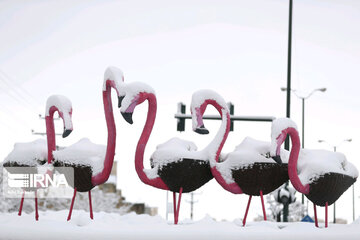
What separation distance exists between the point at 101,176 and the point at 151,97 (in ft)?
6.00

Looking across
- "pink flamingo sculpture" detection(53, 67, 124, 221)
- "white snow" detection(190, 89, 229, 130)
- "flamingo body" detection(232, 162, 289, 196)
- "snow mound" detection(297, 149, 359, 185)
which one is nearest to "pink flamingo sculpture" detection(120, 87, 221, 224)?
"white snow" detection(190, 89, 229, 130)

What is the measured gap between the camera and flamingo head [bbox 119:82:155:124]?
1053 cm

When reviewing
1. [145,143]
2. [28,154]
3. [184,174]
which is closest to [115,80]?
[145,143]

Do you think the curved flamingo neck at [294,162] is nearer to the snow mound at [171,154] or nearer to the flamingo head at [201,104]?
the flamingo head at [201,104]

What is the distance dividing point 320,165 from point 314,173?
0.18 metres

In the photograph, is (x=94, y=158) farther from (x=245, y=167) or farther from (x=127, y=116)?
(x=245, y=167)

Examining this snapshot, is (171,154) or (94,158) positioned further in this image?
(94,158)

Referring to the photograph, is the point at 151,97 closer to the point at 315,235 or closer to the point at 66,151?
the point at 66,151

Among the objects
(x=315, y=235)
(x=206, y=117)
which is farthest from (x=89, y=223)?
(x=206, y=117)

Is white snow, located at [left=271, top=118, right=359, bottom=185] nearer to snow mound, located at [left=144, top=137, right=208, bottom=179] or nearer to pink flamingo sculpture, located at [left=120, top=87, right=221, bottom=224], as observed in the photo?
pink flamingo sculpture, located at [left=120, top=87, right=221, bottom=224]

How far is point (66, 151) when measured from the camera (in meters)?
11.3

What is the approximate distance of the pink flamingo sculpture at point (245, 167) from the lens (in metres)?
10.4

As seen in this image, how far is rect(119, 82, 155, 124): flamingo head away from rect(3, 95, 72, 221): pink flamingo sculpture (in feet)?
4.73

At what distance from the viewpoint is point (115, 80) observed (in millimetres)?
11000
